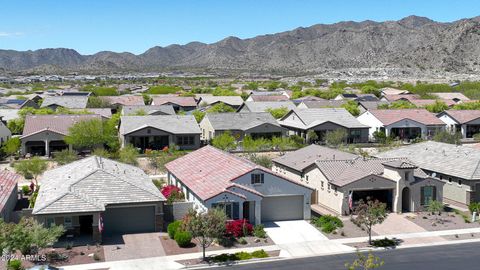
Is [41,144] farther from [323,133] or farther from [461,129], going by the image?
[461,129]

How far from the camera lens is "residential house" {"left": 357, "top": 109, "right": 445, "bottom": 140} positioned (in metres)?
78.4

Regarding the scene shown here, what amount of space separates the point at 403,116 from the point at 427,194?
40.2m

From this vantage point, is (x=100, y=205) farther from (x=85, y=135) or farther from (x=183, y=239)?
(x=85, y=135)

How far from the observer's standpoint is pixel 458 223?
3834 cm

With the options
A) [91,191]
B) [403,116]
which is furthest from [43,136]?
[403,116]

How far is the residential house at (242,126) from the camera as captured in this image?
238 ft

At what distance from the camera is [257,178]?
37656 mm

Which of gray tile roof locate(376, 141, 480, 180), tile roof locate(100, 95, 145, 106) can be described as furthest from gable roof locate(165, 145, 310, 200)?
tile roof locate(100, 95, 145, 106)

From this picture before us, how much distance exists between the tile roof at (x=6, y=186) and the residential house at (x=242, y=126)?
34330 millimetres

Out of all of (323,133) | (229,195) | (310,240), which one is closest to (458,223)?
(310,240)

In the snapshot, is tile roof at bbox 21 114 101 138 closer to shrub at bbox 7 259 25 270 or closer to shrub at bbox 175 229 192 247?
shrub at bbox 175 229 192 247

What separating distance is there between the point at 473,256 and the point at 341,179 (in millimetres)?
11427

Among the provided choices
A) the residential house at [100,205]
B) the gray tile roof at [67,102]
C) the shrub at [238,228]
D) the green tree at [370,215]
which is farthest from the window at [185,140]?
the green tree at [370,215]

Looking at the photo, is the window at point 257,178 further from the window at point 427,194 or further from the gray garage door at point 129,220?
the window at point 427,194
